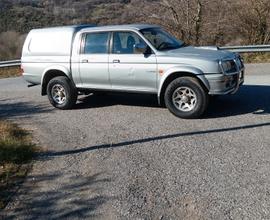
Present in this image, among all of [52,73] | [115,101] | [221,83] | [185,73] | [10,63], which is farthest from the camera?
[10,63]

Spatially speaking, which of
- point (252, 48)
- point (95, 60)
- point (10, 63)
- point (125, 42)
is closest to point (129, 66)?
point (125, 42)

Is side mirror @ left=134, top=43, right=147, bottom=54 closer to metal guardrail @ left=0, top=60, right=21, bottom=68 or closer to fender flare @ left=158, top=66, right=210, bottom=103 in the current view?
fender flare @ left=158, top=66, right=210, bottom=103

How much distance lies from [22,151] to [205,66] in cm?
353

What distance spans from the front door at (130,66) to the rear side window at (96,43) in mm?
205

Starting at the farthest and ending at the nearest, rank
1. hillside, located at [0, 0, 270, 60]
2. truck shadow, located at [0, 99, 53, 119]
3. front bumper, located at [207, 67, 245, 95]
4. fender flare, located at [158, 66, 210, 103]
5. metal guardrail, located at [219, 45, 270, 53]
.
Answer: hillside, located at [0, 0, 270, 60] < metal guardrail, located at [219, 45, 270, 53] < truck shadow, located at [0, 99, 53, 119] < fender flare, located at [158, 66, 210, 103] < front bumper, located at [207, 67, 245, 95]

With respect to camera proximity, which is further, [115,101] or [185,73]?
[115,101]

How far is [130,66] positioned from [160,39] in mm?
899

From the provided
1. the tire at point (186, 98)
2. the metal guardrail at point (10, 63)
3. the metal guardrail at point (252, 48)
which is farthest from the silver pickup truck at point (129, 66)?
the metal guardrail at point (10, 63)

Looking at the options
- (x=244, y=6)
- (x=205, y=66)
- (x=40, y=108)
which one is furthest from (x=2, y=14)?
(x=205, y=66)

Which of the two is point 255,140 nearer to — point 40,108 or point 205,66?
point 205,66

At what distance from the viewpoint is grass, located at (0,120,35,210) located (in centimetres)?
533

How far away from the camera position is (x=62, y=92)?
9.47 meters

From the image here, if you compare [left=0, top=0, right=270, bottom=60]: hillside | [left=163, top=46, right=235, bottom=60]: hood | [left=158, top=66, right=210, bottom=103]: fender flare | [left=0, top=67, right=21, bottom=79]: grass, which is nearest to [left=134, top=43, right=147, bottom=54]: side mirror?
[left=163, top=46, right=235, bottom=60]: hood

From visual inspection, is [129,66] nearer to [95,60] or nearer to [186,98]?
[95,60]
